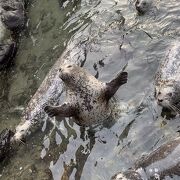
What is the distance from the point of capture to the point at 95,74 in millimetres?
9078

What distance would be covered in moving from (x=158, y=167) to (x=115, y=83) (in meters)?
1.67

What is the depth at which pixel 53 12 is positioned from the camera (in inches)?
441

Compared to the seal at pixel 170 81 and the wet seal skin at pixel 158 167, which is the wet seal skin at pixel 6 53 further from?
the wet seal skin at pixel 158 167

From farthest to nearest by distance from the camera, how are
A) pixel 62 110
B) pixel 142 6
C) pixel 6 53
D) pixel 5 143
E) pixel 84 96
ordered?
pixel 6 53
pixel 142 6
pixel 5 143
pixel 84 96
pixel 62 110

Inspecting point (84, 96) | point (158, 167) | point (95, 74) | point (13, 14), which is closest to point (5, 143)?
point (84, 96)

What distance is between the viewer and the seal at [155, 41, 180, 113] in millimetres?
7773

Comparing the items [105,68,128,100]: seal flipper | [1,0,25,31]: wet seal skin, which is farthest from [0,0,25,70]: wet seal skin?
[105,68,128,100]: seal flipper

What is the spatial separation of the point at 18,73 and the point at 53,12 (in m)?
2.07

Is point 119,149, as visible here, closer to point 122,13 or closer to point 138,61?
point 138,61

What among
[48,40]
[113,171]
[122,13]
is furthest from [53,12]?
[113,171]

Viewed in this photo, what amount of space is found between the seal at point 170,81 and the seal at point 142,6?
54.4 inches

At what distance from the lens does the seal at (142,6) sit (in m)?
9.85

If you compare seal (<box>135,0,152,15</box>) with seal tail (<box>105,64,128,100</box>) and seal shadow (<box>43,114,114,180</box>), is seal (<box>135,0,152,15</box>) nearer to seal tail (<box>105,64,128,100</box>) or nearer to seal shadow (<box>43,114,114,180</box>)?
seal tail (<box>105,64,128,100</box>)

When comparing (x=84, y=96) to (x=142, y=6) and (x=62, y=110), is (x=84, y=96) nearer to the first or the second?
(x=62, y=110)
